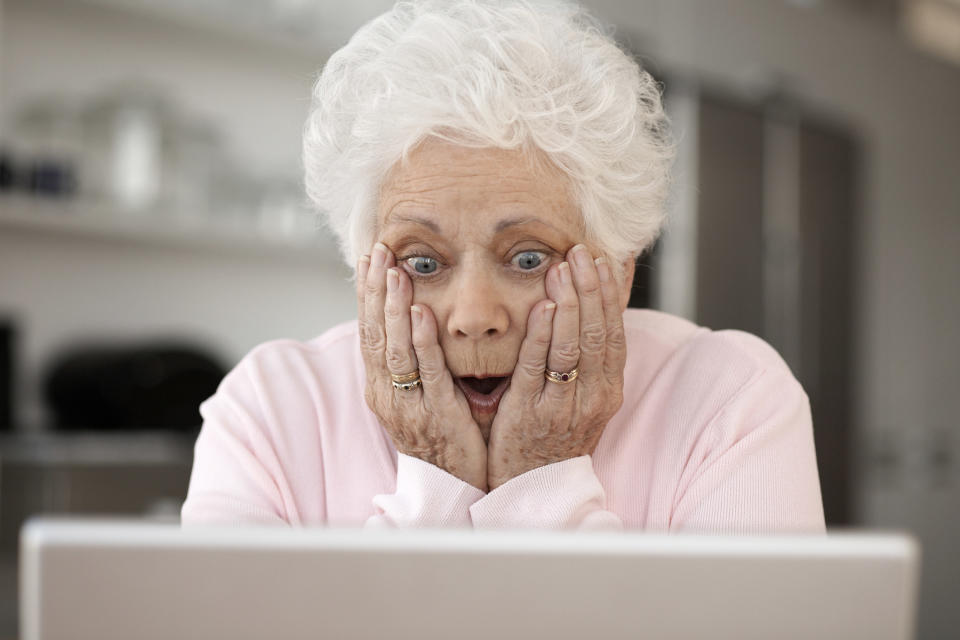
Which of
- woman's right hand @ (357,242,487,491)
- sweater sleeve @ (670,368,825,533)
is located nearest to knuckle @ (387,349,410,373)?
woman's right hand @ (357,242,487,491)

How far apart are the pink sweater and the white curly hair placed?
157mm

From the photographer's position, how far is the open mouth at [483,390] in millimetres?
1203

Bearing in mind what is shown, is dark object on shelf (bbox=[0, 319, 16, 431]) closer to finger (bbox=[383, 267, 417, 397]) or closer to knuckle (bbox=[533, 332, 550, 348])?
finger (bbox=[383, 267, 417, 397])

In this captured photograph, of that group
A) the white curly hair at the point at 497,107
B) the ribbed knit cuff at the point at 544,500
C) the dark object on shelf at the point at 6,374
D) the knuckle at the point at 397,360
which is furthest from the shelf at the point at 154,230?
the ribbed knit cuff at the point at 544,500

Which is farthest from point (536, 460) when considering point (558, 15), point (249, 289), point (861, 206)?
point (861, 206)

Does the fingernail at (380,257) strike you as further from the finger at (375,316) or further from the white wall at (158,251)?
the white wall at (158,251)

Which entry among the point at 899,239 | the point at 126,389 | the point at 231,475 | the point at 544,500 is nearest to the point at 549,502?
the point at 544,500

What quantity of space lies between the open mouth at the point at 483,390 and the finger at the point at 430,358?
5 cm

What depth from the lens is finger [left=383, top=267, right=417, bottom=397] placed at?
1.14m

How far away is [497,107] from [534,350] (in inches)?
10.3

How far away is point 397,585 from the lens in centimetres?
51

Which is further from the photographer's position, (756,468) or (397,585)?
(756,468)

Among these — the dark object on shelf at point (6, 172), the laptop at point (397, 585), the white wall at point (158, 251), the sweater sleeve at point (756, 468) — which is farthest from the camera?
the white wall at point (158, 251)

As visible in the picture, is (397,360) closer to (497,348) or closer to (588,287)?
(497,348)
